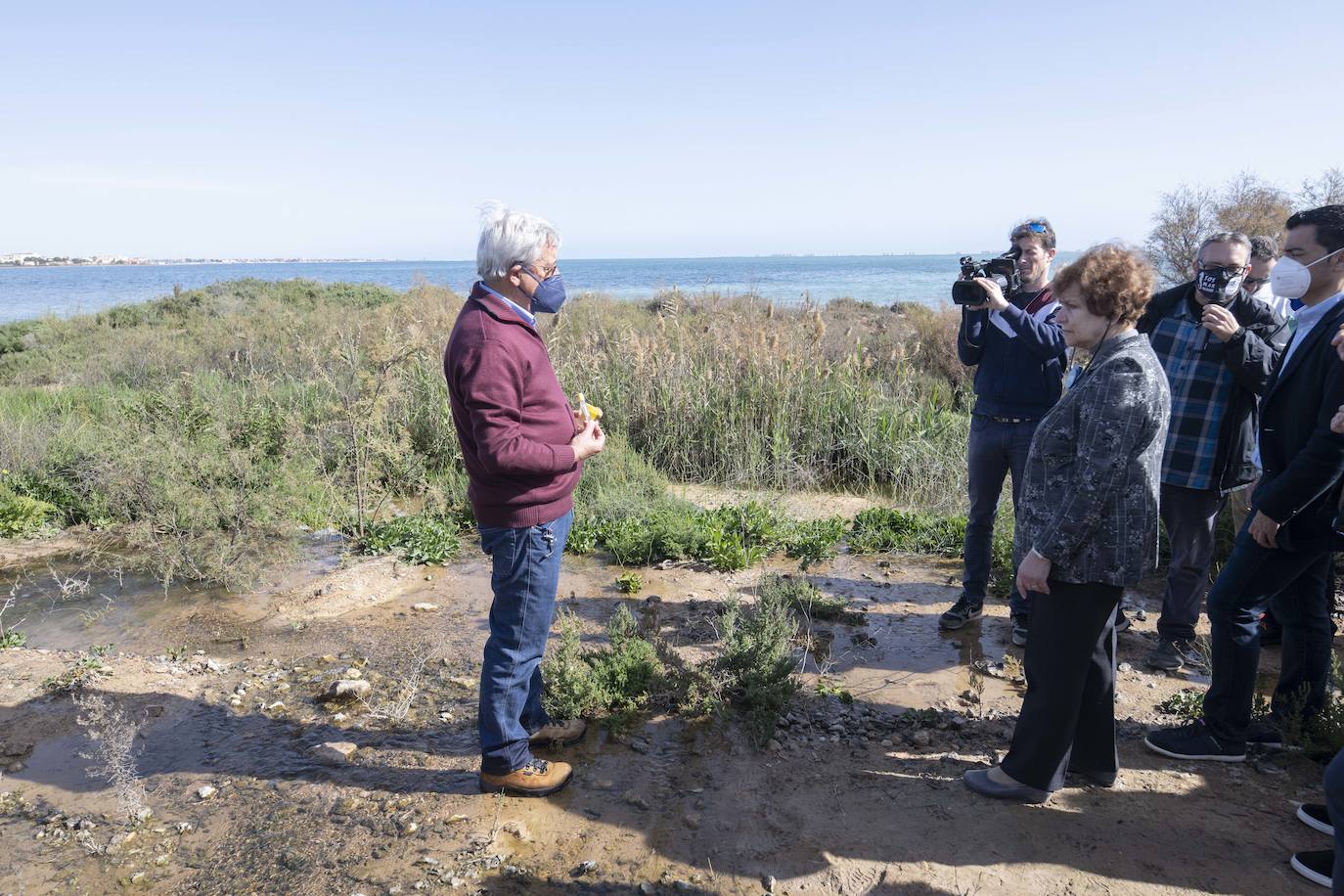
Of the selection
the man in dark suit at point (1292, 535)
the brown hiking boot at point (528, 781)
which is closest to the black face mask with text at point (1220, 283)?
the man in dark suit at point (1292, 535)

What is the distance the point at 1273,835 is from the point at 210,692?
181 inches

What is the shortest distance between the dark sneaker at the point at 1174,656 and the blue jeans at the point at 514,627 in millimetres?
3268

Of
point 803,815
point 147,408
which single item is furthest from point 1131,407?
point 147,408

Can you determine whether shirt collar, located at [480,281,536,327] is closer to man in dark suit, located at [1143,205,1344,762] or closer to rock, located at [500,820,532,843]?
rock, located at [500,820,532,843]

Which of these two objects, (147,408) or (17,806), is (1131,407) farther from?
(147,408)

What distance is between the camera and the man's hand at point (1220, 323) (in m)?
3.67

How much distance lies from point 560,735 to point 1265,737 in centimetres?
298

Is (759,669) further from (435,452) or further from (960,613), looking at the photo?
(435,452)

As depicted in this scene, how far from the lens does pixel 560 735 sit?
3391mm

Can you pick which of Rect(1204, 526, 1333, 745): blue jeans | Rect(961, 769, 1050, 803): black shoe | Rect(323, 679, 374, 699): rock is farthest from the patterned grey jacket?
Rect(323, 679, 374, 699): rock

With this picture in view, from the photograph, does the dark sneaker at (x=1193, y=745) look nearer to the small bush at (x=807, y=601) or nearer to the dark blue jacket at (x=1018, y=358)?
the dark blue jacket at (x=1018, y=358)

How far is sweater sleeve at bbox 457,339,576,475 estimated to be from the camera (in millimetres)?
2625

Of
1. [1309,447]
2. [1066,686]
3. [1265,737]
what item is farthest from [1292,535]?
[1066,686]

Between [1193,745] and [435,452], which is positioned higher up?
[435,452]
